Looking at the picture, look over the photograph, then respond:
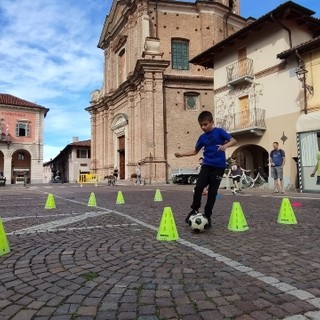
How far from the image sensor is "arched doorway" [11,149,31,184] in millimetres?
50969

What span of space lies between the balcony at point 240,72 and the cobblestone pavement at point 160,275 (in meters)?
16.5

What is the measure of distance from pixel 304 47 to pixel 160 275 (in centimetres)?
1673

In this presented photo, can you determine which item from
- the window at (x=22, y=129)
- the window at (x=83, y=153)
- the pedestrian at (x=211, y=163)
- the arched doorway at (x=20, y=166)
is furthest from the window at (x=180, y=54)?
the window at (x=83, y=153)

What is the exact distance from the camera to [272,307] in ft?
8.28

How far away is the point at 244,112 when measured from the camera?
2120cm

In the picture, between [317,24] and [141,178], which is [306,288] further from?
[141,178]

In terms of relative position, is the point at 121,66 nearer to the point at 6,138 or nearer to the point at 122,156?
the point at 122,156

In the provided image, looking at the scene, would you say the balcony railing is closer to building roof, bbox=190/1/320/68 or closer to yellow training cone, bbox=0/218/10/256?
building roof, bbox=190/1/320/68

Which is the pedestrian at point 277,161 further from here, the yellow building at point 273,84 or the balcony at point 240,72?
the balcony at point 240,72

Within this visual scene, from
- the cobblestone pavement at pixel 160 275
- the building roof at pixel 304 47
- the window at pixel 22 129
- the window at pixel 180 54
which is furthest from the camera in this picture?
the window at pixel 22 129

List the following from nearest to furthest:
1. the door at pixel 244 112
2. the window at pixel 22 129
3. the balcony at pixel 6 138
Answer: the door at pixel 244 112
the balcony at pixel 6 138
the window at pixel 22 129

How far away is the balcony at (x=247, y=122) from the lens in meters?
19.7

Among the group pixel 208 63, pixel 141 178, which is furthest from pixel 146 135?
pixel 208 63

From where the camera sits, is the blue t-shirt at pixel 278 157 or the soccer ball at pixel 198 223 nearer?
the soccer ball at pixel 198 223
